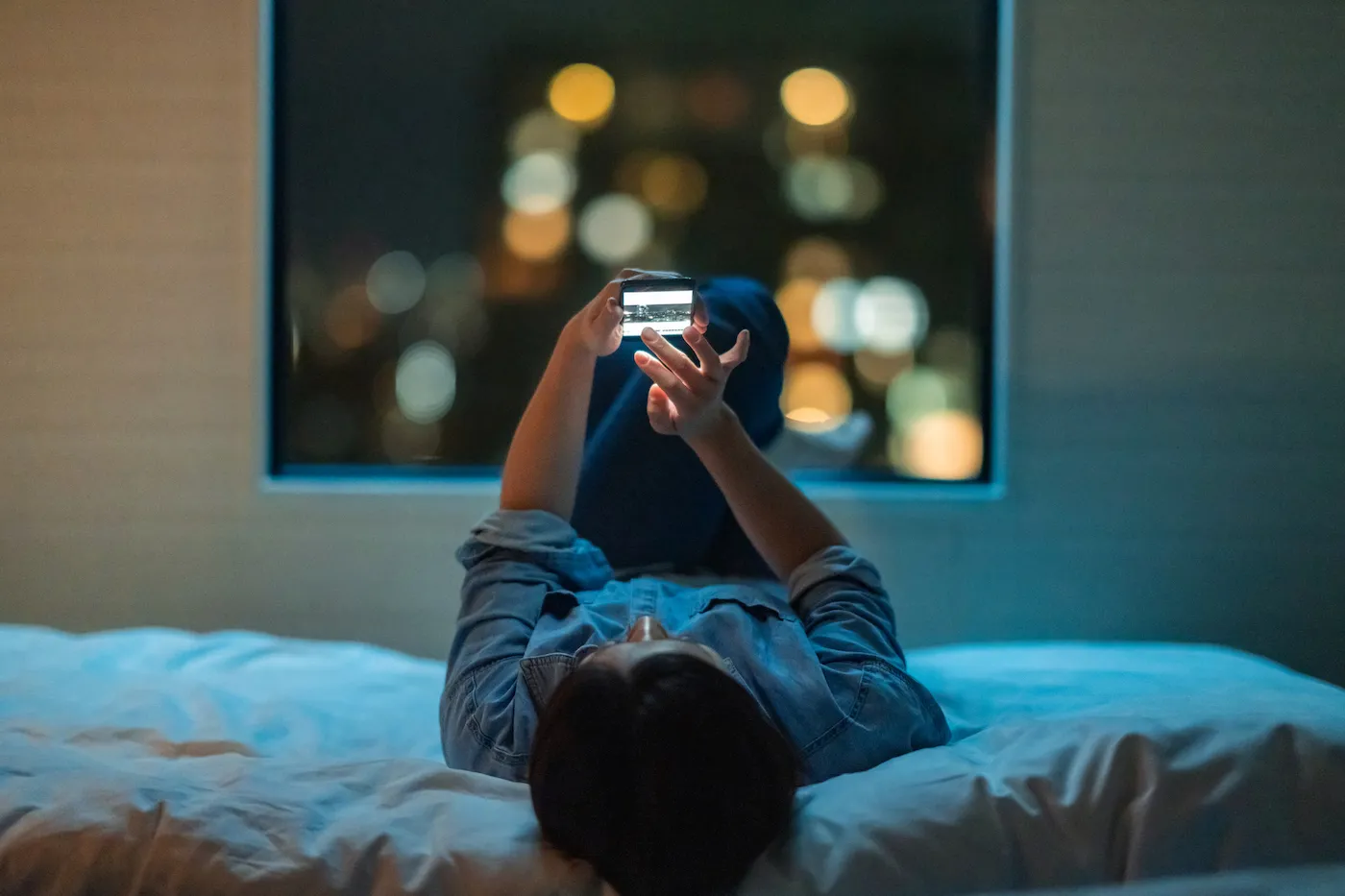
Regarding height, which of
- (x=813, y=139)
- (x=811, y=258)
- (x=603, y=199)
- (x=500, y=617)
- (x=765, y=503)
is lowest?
(x=500, y=617)

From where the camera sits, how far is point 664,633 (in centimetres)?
88

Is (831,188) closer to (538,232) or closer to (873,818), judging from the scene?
(538,232)

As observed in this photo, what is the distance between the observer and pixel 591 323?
119cm

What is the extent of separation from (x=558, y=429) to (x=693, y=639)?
1.08ft

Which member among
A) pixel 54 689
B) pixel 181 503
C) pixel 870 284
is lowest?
pixel 54 689

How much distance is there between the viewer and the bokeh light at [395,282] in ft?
7.36

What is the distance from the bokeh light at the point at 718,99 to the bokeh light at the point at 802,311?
37cm

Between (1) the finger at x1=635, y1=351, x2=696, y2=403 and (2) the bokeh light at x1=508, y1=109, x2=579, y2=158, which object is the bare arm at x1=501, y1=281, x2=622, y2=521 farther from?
(2) the bokeh light at x1=508, y1=109, x2=579, y2=158

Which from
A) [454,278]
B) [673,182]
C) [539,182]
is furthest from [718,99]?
[454,278]

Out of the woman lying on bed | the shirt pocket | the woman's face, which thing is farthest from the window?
the woman's face

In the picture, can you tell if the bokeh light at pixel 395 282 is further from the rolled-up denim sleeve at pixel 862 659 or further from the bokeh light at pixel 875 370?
the rolled-up denim sleeve at pixel 862 659

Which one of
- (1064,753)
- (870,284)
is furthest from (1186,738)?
(870,284)

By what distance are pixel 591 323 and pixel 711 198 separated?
1.09 meters

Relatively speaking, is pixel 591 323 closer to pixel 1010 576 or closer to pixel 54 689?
pixel 54 689
